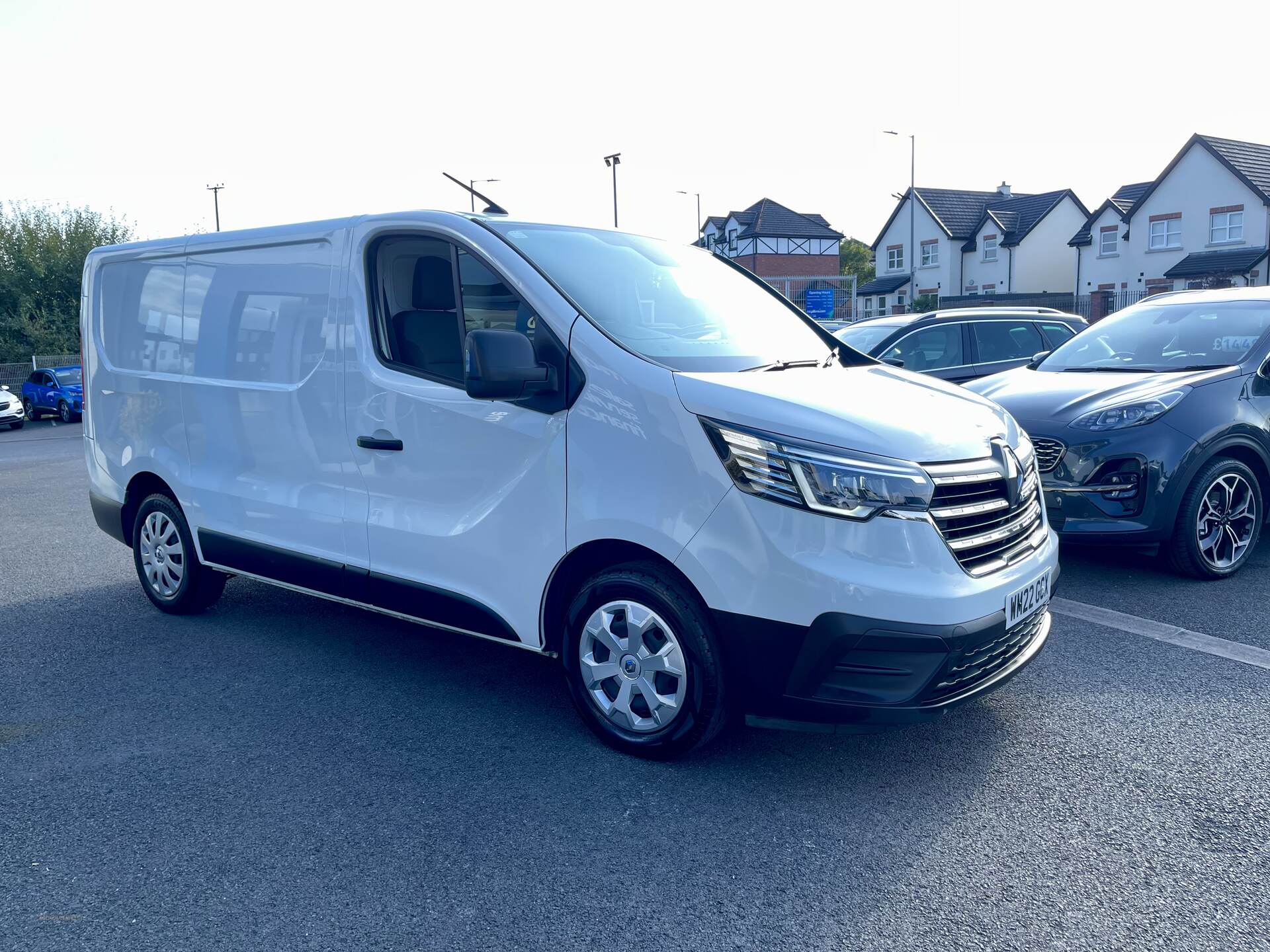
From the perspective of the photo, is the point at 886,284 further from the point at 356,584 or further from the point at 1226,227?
the point at 356,584

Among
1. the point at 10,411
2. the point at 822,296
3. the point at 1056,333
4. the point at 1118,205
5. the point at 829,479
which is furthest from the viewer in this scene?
the point at 1118,205

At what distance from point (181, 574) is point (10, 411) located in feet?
82.6

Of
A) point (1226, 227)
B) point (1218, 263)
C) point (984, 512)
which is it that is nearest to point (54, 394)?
point (984, 512)

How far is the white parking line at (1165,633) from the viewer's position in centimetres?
466

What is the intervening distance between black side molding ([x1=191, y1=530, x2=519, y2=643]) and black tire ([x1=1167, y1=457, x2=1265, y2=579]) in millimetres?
4059

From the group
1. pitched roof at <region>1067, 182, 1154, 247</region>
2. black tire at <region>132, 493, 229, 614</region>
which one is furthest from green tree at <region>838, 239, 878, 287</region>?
black tire at <region>132, 493, 229, 614</region>

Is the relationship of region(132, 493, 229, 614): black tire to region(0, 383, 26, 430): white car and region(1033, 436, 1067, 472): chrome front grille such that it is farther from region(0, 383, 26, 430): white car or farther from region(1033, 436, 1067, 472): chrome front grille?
region(0, 383, 26, 430): white car

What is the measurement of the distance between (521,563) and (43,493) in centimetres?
977

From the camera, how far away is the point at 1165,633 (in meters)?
5.02

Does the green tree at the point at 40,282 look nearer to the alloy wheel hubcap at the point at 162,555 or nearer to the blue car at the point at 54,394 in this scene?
the blue car at the point at 54,394

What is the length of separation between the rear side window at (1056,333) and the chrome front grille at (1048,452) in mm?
5271

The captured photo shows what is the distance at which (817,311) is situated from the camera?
27.1 metres

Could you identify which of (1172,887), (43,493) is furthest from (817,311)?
(1172,887)

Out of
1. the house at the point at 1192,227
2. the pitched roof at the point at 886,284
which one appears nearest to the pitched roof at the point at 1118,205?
the house at the point at 1192,227
